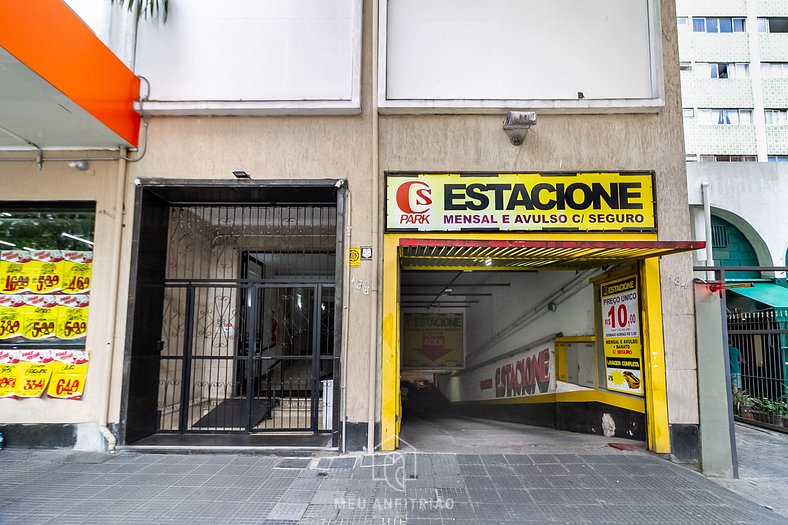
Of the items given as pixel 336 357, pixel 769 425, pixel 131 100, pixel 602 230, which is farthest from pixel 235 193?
pixel 769 425

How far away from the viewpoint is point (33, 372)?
245 inches

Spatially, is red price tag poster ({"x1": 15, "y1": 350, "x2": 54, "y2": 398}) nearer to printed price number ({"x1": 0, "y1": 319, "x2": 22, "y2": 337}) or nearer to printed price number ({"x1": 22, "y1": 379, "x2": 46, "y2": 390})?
printed price number ({"x1": 22, "y1": 379, "x2": 46, "y2": 390})

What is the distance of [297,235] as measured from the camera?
328 inches

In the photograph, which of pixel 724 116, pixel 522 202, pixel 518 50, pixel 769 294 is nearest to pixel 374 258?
pixel 522 202

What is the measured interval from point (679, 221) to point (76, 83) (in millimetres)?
7335

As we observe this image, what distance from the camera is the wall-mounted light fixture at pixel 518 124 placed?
5.99m

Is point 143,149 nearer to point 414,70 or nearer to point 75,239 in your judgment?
point 75,239

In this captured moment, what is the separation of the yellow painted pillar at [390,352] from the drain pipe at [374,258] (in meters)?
0.10

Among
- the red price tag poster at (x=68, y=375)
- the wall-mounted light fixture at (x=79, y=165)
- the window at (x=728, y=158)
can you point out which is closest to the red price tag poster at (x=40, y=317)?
the red price tag poster at (x=68, y=375)

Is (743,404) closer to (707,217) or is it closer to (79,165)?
(707,217)

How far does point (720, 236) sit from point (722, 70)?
14.1 m

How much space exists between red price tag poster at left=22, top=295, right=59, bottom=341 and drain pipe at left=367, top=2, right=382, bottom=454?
430 centimetres

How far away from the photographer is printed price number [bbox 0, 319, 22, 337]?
6383mm

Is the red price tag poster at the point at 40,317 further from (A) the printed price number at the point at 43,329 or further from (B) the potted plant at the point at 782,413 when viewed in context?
(B) the potted plant at the point at 782,413
